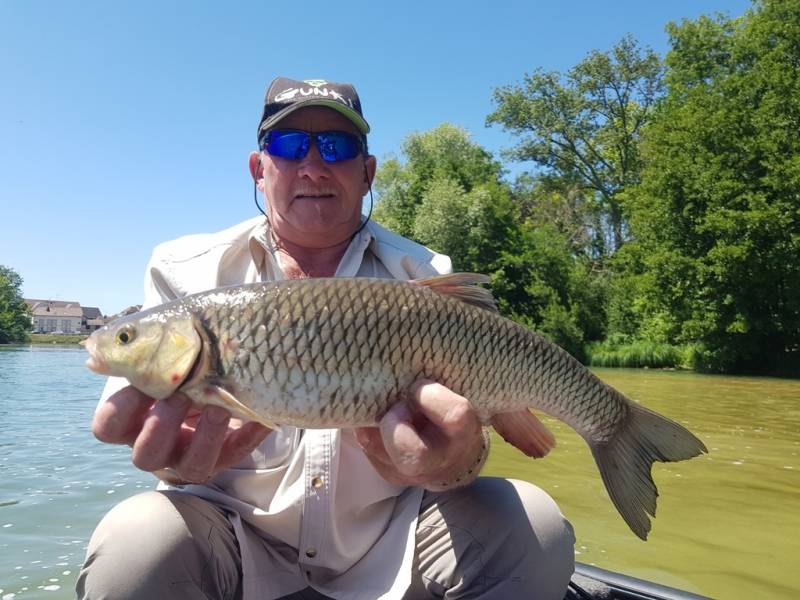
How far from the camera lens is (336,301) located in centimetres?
186

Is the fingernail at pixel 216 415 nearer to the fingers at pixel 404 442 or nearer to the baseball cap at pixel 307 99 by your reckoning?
the fingers at pixel 404 442

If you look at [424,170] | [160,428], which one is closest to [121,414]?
[160,428]

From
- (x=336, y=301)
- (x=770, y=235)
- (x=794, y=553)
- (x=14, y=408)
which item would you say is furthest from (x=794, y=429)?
(x=770, y=235)

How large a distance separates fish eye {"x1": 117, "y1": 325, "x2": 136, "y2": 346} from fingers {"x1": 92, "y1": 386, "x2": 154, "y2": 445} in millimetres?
127

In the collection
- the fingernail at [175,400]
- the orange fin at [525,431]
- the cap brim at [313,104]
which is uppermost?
Result: the cap brim at [313,104]

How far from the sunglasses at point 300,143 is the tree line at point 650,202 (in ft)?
69.3

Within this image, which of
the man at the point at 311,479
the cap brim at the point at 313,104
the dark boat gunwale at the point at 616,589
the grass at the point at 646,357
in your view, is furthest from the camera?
the grass at the point at 646,357

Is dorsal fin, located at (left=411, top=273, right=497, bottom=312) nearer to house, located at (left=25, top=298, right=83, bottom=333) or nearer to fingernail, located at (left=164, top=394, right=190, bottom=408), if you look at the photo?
fingernail, located at (left=164, top=394, right=190, bottom=408)

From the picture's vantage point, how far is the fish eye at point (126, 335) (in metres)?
1.79

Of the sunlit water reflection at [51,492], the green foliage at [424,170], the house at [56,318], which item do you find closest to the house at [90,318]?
the house at [56,318]

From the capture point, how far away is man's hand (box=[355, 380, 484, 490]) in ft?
6.00

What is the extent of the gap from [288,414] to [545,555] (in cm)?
91

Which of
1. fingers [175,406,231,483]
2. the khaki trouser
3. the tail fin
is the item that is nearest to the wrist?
the khaki trouser

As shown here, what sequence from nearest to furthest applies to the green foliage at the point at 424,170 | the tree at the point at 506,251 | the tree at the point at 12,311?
the tree at the point at 506,251, the green foliage at the point at 424,170, the tree at the point at 12,311
